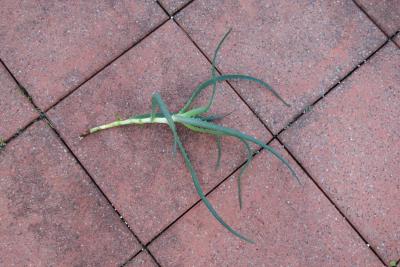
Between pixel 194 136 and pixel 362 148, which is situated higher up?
pixel 194 136

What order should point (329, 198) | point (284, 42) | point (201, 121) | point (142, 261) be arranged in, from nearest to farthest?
point (201, 121) → point (142, 261) → point (329, 198) → point (284, 42)

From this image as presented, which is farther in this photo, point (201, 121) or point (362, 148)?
point (362, 148)

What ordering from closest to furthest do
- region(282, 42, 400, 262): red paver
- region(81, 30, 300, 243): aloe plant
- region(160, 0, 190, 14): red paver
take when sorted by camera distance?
region(81, 30, 300, 243): aloe plant, region(282, 42, 400, 262): red paver, region(160, 0, 190, 14): red paver

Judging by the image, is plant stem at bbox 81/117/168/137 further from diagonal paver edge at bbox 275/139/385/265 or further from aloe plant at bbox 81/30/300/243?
diagonal paver edge at bbox 275/139/385/265

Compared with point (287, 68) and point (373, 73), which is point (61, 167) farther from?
point (373, 73)

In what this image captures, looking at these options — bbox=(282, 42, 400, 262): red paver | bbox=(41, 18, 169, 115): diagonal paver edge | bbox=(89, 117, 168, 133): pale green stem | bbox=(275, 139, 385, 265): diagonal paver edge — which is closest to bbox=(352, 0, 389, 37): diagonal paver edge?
A: bbox=(282, 42, 400, 262): red paver

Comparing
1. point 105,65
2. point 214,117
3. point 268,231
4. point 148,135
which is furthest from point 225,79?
point 268,231

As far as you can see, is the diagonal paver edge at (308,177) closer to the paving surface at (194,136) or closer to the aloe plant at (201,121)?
the paving surface at (194,136)

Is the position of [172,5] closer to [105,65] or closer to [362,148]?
[105,65]
